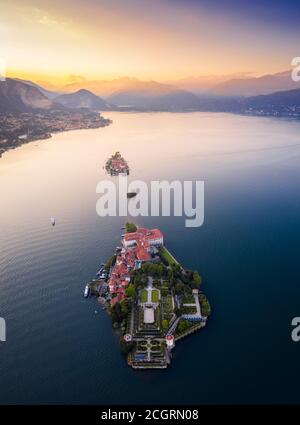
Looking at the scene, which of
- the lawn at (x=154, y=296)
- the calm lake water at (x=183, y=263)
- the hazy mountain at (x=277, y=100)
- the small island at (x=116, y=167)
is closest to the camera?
the calm lake water at (x=183, y=263)

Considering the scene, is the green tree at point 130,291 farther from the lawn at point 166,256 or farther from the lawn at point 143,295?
the lawn at point 166,256

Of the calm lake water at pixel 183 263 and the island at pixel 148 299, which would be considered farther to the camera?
the island at pixel 148 299

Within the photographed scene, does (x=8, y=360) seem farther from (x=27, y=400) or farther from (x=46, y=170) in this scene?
(x=46, y=170)

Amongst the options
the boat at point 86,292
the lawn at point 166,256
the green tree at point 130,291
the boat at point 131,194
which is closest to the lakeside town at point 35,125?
the boat at point 131,194

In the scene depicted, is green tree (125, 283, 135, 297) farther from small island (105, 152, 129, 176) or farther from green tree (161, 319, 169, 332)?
small island (105, 152, 129, 176)

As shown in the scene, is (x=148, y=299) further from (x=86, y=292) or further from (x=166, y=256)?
(x=166, y=256)

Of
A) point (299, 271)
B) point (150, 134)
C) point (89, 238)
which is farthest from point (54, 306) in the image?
point (150, 134)
